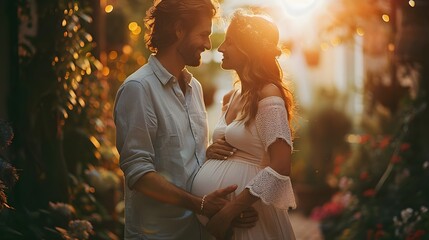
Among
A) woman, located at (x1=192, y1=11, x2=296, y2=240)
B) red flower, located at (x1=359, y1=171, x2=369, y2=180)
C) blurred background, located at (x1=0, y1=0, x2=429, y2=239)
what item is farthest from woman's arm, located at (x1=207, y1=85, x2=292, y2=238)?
red flower, located at (x1=359, y1=171, x2=369, y2=180)

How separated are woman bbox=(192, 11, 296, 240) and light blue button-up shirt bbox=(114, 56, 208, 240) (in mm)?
135

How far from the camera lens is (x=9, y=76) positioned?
721cm

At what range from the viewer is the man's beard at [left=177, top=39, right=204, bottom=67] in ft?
16.2

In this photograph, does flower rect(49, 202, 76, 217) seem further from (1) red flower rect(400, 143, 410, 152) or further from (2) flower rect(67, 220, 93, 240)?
(1) red flower rect(400, 143, 410, 152)

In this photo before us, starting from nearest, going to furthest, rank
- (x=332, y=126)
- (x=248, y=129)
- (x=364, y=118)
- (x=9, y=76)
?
(x=248, y=129) < (x=9, y=76) < (x=364, y=118) < (x=332, y=126)

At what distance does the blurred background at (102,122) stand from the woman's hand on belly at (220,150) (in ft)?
1.86

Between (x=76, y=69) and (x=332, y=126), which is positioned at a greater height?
(x=76, y=69)

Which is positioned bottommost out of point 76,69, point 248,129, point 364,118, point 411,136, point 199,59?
point 364,118

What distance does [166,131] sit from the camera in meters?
4.80

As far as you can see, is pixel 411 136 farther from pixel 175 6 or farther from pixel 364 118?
pixel 175 6

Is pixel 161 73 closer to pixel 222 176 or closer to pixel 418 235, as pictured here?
pixel 222 176

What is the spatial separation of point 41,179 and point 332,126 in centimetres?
927

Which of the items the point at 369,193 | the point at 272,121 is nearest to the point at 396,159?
the point at 369,193

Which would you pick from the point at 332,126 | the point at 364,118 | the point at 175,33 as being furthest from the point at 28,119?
the point at 332,126
